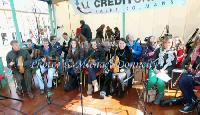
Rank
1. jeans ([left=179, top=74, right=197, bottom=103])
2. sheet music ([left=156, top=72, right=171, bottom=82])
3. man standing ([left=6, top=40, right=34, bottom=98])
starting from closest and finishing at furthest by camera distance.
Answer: jeans ([left=179, top=74, right=197, bottom=103])
sheet music ([left=156, top=72, right=171, bottom=82])
man standing ([left=6, top=40, right=34, bottom=98])

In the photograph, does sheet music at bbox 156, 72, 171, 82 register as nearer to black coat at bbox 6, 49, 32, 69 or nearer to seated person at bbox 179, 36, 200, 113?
seated person at bbox 179, 36, 200, 113

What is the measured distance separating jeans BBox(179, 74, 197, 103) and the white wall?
12.2ft

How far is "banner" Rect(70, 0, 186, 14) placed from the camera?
2.33 m

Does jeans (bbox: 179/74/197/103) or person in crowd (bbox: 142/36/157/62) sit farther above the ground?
person in crowd (bbox: 142/36/157/62)

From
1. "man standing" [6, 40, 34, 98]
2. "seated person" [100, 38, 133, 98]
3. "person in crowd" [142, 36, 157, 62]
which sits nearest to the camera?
"seated person" [100, 38, 133, 98]

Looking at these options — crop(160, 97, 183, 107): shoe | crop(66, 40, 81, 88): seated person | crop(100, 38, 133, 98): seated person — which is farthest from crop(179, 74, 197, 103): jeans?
crop(66, 40, 81, 88): seated person

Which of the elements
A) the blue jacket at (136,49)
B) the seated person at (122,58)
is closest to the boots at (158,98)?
the seated person at (122,58)

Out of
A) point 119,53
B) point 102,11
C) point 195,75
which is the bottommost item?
point 195,75

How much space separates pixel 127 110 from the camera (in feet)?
8.31

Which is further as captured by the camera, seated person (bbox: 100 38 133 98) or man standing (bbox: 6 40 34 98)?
man standing (bbox: 6 40 34 98)

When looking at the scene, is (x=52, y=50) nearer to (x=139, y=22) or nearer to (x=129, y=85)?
(x=129, y=85)

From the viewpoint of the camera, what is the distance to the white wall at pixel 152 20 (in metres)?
5.38

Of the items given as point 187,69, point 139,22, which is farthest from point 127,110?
point 139,22

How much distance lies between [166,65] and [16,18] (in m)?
3.79
